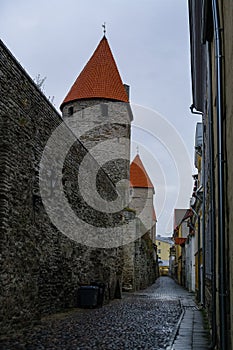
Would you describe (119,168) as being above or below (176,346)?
above

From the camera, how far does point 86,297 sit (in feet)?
47.6

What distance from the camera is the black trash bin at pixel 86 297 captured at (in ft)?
47.3

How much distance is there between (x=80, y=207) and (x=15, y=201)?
5.84 meters

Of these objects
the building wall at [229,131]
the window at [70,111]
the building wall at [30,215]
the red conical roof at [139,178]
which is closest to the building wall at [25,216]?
Result: the building wall at [30,215]

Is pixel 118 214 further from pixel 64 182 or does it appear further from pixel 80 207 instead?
pixel 64 182

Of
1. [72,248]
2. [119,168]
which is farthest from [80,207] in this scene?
[119,168]

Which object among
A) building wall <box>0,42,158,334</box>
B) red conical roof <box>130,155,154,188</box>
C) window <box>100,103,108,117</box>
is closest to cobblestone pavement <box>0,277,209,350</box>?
building wall <box>0,42,158,334</box>

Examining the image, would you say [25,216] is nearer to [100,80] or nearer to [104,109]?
[104,109]

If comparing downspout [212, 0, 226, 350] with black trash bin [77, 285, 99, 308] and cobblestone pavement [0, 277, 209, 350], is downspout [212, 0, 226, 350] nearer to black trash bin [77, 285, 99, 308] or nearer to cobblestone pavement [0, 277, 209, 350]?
cobblestone pavement [0, 277, 209, 350]

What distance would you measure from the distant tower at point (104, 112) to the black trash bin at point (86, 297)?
11674 mm

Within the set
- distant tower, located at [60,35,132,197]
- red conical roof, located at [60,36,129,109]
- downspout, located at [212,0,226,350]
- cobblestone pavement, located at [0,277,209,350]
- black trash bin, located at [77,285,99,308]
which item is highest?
red conical roof, located at [60,36,129,109]

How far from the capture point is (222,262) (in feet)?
16.8

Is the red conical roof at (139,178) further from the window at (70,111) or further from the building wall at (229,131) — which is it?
the building wall at (229,131)

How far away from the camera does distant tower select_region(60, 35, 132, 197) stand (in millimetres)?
26375
